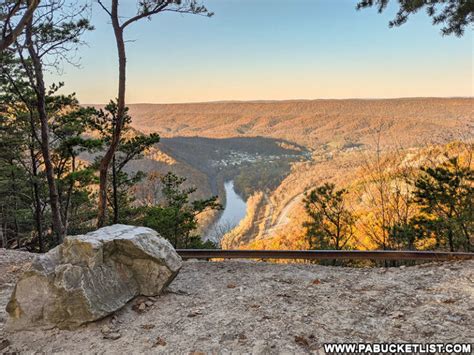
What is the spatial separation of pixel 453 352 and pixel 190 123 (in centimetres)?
9831

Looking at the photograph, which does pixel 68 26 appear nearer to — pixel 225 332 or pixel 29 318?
pixel 29 318

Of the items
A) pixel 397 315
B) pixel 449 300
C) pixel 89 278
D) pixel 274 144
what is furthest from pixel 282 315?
pixel 274 144

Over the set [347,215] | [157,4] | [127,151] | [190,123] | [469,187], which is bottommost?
[347,215]

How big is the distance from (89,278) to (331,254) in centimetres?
300

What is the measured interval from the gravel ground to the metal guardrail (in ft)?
0.64

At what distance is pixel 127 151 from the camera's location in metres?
10.5

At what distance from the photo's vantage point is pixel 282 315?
307cm

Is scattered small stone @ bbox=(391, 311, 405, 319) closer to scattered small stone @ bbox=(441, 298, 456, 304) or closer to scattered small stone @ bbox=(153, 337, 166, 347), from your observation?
scattered small stone @ bbox=(441, 298, 456, 304)

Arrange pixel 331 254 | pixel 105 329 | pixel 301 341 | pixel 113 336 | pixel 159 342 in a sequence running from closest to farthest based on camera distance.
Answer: pixel 301 341 < pixel 159 342 < pixel 113 336 < pixel 105 329 < pixel 331 254

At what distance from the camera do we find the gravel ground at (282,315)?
269 cm

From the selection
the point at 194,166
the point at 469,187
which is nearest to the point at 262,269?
the point at 469,187

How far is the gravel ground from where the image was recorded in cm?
269

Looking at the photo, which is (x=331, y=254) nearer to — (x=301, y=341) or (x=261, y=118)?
(x=301, y=341)

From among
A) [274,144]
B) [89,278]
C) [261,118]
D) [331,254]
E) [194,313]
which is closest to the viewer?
[89,278]
